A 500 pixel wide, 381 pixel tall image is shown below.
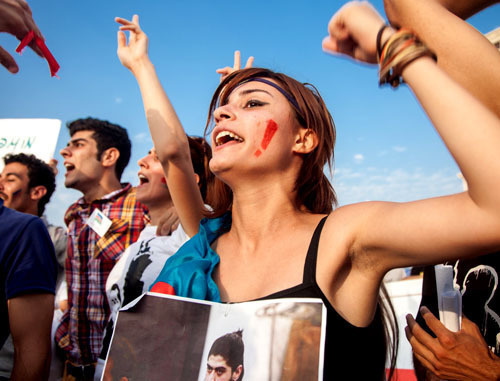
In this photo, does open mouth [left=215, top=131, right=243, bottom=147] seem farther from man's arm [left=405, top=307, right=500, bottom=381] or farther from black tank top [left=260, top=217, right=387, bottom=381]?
man's arm [left=405, top=307, right=500, bottom=381]

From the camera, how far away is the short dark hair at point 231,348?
3.12 feet

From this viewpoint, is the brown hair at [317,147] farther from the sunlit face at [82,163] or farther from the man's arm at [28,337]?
the sunlit face at [82,163]

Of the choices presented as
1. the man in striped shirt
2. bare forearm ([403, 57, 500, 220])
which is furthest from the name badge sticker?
bare forearm ([403, 57, 500, 220])

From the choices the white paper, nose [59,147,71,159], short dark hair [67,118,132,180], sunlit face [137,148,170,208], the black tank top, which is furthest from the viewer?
short dark hair [67,118,132,180]

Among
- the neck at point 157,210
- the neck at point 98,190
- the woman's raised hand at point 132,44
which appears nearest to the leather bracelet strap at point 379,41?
the woman's raised hand at point 132,44

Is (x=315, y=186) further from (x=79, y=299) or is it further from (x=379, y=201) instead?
(x=79, y=299)

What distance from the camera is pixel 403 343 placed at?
9.85 ft

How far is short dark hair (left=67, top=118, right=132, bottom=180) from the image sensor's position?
4656 millimetres

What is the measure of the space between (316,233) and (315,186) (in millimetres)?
452

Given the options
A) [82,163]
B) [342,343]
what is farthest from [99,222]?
[342,343]

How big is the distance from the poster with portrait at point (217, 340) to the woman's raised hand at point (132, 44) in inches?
53.1

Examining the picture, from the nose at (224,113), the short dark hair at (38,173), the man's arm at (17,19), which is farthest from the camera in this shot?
the short dark hair at (38,173)

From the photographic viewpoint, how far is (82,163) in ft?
14.4

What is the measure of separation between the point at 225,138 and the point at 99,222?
2478 millimetres
